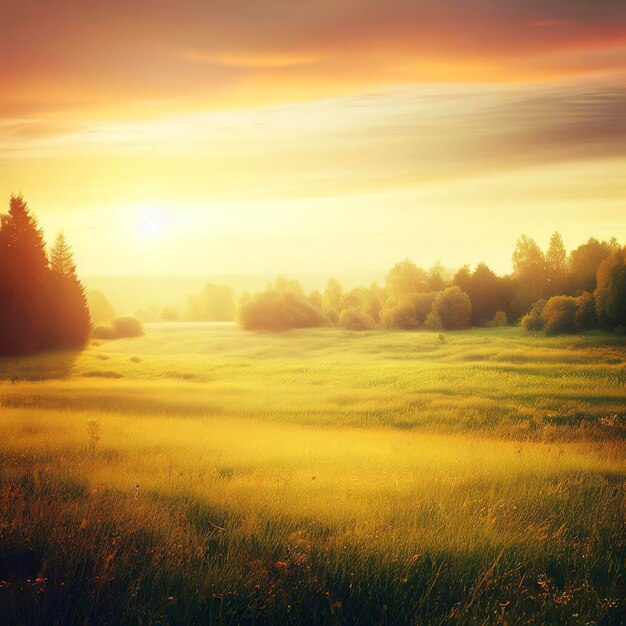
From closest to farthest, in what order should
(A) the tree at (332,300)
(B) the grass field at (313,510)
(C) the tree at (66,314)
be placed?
(B) the grass field at (313,510), (C) the tree at (66,314), (A) the tree at (332,300)

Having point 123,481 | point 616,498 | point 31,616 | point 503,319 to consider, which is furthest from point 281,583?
point 503,319

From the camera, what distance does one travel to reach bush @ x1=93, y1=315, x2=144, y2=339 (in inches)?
1184

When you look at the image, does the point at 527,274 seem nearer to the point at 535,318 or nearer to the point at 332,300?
the point at 535,318

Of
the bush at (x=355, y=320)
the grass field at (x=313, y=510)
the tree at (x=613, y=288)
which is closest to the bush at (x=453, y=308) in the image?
the bush at (x=355, y=320)

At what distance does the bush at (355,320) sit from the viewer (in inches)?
1294

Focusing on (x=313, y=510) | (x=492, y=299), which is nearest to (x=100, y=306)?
(x=492, y=299)

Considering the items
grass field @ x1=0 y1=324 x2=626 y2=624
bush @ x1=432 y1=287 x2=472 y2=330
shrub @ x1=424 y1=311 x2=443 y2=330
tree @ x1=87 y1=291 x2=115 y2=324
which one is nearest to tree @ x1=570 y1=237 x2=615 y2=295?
grass field @ x1=0 y1=324 x2=626 y2=624

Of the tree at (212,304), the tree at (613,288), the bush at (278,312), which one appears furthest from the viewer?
the tree at (212,304)

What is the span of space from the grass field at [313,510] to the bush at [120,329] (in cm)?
1187

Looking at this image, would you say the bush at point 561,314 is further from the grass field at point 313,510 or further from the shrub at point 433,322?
the shrub at point 433,322

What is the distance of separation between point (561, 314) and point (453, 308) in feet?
27.0

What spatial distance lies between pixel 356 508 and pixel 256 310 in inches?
1263

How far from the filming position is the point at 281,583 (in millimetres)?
4211

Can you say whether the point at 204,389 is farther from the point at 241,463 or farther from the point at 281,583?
the point at 281,583
